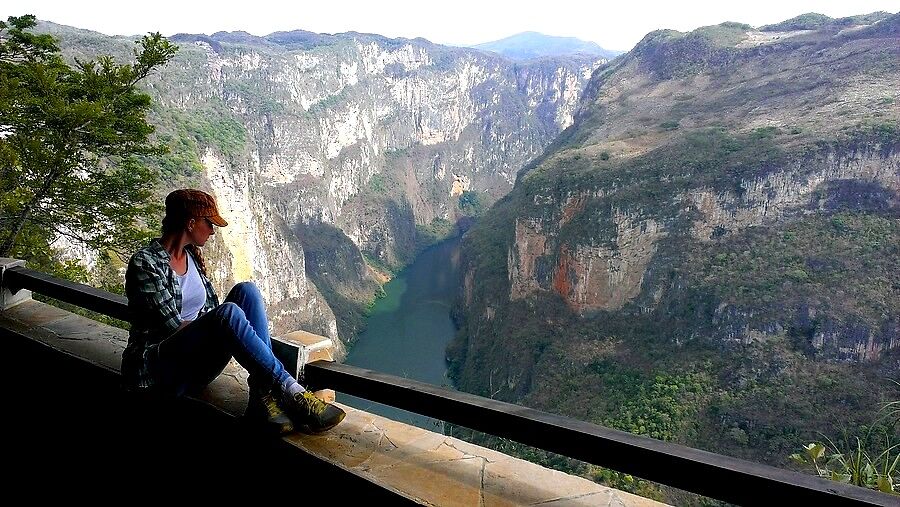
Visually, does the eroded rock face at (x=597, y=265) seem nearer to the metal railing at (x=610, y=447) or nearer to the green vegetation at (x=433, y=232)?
the metal railing at (x=610, y=447)

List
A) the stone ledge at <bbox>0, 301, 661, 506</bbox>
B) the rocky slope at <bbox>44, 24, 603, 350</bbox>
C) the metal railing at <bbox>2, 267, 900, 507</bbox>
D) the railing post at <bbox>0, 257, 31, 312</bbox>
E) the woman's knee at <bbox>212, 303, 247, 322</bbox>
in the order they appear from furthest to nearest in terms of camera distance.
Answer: the rocky slope at <bbox>44, 24, 603, 350</bbox>
the railing post at <bbox>0, 257, 31, 312</bbox>
the woman's knee at <bbox>212, 303, 247, 322</bbox>
the stone ledge at <bbox>0, 301, 661, 506</bbox>
the metal railing at <bbox>2, 267, 900, 507</bbox>

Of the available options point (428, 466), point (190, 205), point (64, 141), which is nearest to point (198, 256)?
point (190, 205)

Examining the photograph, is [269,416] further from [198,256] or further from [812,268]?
[812,268]

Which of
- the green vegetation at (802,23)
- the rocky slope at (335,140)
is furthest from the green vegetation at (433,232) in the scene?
the green vegetation at (802,23)

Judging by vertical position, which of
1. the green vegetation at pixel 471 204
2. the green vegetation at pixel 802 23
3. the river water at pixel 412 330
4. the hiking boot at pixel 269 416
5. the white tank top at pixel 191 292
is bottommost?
the river water at pixel 412 330

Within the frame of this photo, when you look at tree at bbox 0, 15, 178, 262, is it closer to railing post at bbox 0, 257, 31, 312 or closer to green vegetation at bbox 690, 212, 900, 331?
railing post at bbox 0, 257, 31, 312

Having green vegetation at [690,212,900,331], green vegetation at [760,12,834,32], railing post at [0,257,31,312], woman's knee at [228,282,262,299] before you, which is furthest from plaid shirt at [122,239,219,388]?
green vegetation at [760,12,834,32]
